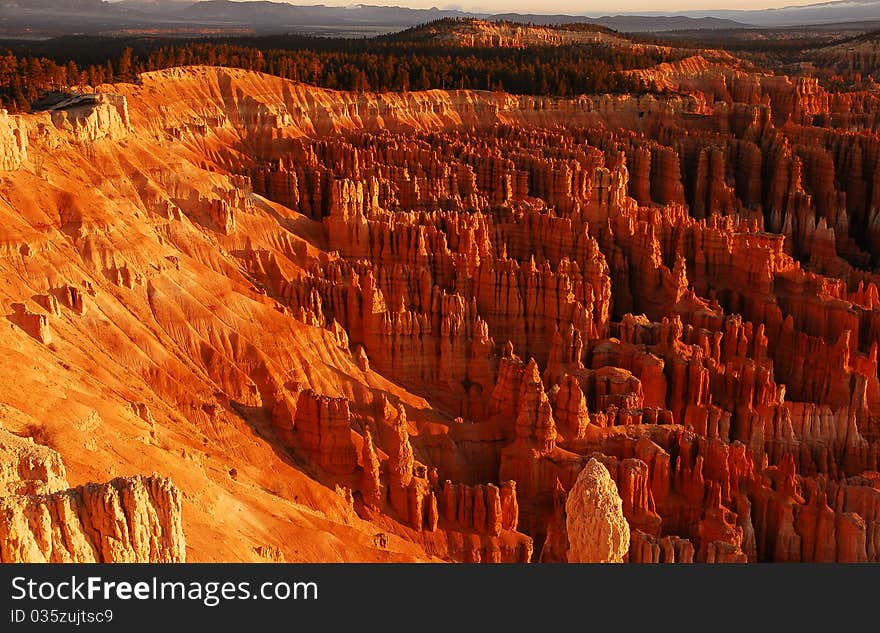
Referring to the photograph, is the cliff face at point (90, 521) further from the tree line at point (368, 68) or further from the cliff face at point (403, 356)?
the tree line at point (368, 68)

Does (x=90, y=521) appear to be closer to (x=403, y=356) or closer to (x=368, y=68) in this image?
(x=403, y=356)

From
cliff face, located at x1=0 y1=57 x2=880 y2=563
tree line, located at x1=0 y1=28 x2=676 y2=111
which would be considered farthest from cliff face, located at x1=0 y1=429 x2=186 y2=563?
tree line, located at x1=0 y1=28 x2=676 y2=111

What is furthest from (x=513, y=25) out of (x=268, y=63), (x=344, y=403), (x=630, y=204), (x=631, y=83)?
(x=344, y=403)

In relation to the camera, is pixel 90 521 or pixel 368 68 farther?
pixel 368 68

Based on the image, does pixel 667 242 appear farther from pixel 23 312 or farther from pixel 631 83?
pixel 631 83

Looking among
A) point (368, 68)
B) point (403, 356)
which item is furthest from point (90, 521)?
point (368, 68)

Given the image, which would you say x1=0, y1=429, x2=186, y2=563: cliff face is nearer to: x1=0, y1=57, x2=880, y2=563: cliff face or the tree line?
x1=0, y1=57, x2=880, y2=563: cliff face

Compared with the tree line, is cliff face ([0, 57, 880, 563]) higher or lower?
lower

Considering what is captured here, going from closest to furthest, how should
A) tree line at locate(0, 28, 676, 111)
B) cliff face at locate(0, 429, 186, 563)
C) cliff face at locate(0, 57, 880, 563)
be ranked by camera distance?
cliff face at locate(0, 429, 186, 563) < cliff face at locate(0, 57, 880, 563) < tree line at locate(0, 28, 676, 111)
